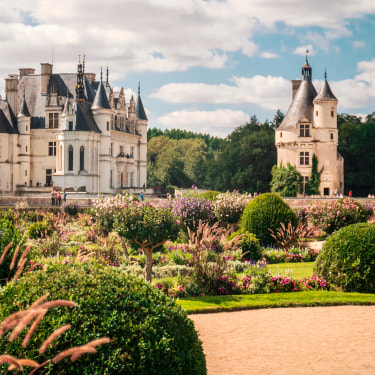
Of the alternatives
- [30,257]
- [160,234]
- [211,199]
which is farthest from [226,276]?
[211,199]

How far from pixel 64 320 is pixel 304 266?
43.8 feet

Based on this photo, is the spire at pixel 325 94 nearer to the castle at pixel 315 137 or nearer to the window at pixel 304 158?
the castle at pixel 315 137

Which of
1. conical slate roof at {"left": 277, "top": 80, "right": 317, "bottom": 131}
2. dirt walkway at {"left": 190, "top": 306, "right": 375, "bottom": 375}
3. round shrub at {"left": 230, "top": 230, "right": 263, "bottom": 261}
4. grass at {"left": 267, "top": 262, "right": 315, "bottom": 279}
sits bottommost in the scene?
dirt walkway at {"left": 190, "top": 306, "right": 375, "bottom": 375}

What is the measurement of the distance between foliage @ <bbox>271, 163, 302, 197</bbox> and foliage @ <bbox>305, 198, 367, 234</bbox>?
2536 centimetres

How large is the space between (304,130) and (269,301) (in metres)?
41.4

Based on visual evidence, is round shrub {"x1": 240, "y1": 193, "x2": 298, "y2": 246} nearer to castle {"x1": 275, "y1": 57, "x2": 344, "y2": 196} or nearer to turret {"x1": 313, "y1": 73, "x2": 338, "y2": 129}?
castle {"x1": 275, "y1": 57, "x2": 344, "y2": 196}

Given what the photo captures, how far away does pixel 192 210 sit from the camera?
76.9 ft

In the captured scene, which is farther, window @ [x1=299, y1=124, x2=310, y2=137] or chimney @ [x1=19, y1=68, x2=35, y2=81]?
chimney @ [x1=19, y1=68, x2=35, y2=81]

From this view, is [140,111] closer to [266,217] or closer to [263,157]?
[263,157]

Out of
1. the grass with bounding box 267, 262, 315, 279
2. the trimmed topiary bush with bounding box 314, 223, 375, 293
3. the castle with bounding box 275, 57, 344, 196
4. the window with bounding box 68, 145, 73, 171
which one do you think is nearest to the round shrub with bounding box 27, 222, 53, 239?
the grass with bounding box 267, 262, 315, 279

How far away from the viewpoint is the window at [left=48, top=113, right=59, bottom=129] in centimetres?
5131

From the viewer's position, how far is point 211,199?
25.9 m

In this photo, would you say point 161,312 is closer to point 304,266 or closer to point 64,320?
→ point 64,320

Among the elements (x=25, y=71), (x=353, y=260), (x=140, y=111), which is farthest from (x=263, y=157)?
(x=353, y=260)
